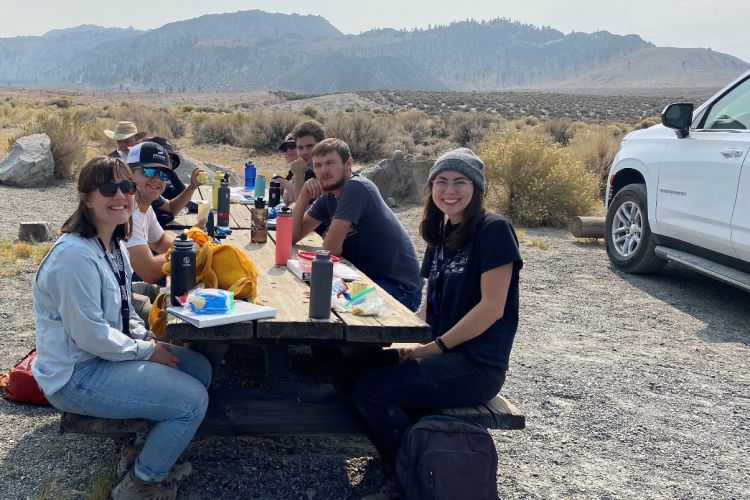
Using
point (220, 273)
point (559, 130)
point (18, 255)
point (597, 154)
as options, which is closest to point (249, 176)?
point (18, 255)

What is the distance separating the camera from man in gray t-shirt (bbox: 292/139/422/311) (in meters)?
4.24

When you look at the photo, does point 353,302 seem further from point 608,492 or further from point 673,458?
point 673,458

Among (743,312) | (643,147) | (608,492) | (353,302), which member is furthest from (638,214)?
(353,302)

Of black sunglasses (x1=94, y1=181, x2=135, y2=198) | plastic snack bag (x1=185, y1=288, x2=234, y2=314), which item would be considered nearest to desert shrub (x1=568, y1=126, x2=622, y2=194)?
plastic snack bag (x1=185, y1=288, x2=234, y2=314)

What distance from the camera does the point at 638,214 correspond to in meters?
7.28

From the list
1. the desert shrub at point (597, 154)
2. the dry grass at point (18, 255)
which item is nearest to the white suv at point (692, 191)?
the dry grass at point (18, 255)

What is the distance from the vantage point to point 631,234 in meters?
7.45

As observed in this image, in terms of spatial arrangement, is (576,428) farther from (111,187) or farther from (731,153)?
(731,153)

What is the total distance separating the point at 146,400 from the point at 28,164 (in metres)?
10.1

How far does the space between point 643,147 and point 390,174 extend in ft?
17.2

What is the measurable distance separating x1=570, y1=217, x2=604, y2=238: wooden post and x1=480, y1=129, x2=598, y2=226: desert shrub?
114 cm

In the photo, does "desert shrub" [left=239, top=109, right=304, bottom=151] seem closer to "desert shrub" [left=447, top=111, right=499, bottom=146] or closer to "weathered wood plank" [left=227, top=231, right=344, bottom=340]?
"desert shrub" [left=447, top=111, right=499, bottom=146]

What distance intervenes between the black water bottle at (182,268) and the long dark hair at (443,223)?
Answer: 1067mm

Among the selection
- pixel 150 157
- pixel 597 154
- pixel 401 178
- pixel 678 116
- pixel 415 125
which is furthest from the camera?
pixel 415 125
